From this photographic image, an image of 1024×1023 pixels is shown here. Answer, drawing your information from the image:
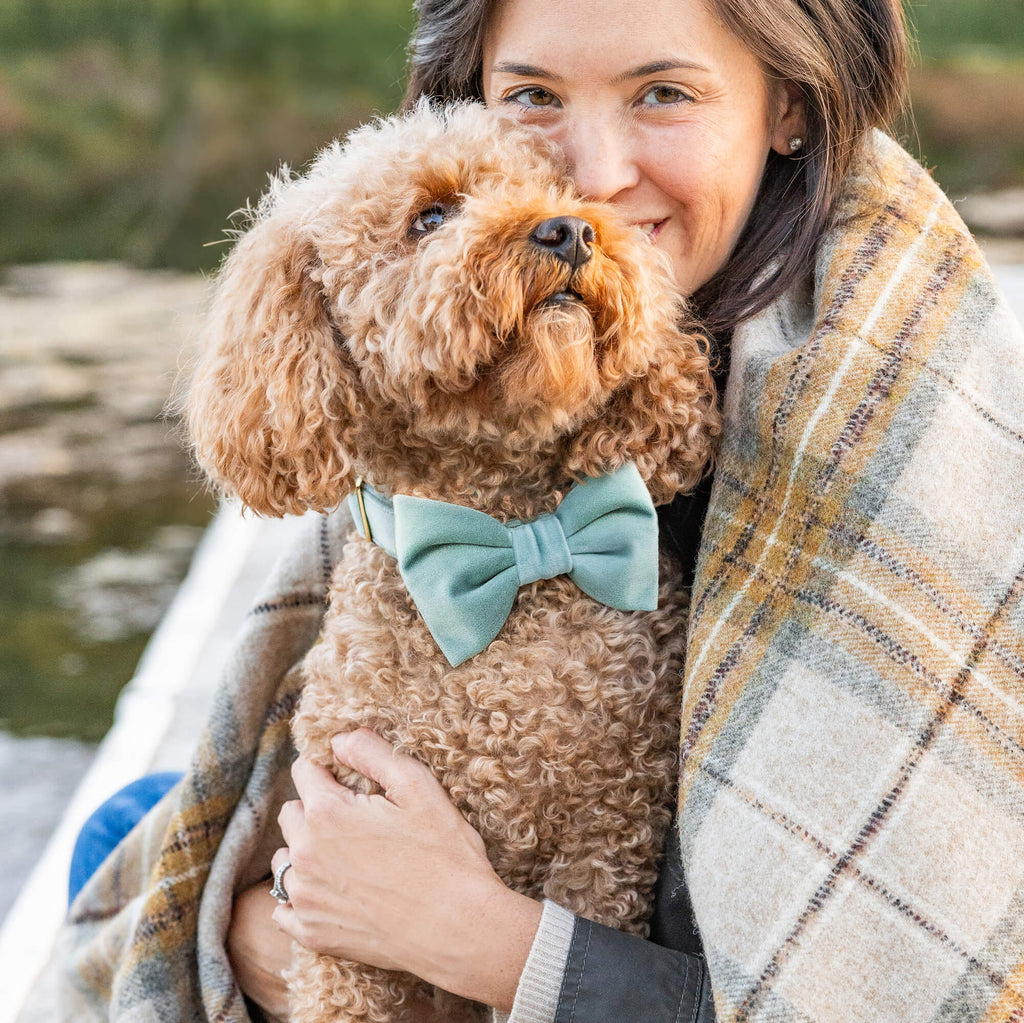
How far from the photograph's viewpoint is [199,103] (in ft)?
30.8

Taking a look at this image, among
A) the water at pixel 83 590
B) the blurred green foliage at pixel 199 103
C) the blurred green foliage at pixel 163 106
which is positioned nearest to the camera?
the water at pixel 83 590

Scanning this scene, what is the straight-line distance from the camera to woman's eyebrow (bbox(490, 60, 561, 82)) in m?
1.32

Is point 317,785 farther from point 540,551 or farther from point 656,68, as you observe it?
point 656,68

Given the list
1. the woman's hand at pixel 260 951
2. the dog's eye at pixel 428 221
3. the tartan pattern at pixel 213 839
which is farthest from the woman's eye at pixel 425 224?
the woman's hand at pixel 260 951

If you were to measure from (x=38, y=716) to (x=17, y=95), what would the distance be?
20.5ft

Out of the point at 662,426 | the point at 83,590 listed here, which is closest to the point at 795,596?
the point at 662,426

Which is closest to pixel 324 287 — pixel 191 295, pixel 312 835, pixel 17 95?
pixel 312 835

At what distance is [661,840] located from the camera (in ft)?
4.28

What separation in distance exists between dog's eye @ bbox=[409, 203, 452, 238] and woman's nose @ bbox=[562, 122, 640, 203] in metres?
0.16

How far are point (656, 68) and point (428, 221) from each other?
292 millimetres

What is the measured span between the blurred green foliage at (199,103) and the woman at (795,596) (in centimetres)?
590

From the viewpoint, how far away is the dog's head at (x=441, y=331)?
117 cm

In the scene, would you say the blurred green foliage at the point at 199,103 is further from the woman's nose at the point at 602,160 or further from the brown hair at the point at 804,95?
the woman's nose at the point at 602,160

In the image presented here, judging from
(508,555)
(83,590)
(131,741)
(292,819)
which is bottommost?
(83,590)
